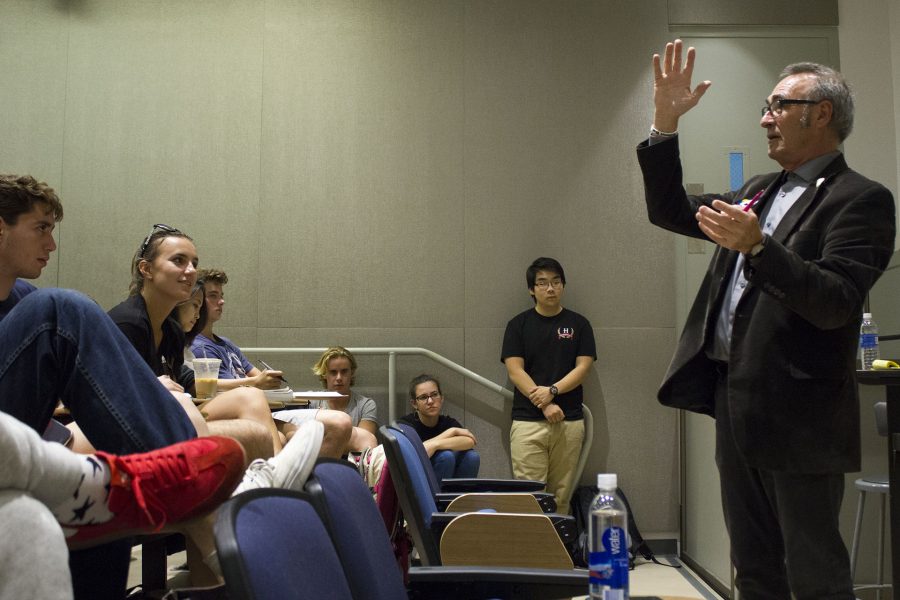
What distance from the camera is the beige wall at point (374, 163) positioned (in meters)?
5.27

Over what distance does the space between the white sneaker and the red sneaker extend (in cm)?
7

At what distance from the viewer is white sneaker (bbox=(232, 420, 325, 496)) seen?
1.22m

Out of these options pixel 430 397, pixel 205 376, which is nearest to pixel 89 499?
pixel 205 376

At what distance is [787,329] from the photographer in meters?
1.84

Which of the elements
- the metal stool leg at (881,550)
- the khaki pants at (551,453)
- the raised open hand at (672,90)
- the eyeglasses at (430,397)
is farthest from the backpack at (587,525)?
the raised open hand at (672,90)

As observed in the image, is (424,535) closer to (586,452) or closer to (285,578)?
(285,578)

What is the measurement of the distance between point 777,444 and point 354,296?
377 cm

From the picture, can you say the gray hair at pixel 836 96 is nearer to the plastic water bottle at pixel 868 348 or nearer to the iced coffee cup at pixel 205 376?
the plastic water bottle at pixel 868 348

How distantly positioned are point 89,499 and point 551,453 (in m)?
4.10

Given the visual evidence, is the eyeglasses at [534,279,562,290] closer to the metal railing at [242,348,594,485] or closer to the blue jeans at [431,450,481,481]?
the metal railing at [242,348,594,485]

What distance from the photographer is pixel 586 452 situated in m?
4.93

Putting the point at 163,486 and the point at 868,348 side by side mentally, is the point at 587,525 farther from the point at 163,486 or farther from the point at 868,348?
the point at 163,486

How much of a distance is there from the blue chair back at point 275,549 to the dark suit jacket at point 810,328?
1112mm

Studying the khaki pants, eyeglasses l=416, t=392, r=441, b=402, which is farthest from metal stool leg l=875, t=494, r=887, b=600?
eyeglasses l=416, t=392, r=441, b=402
